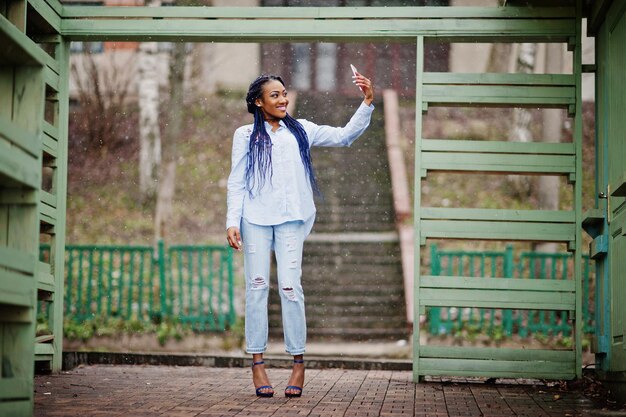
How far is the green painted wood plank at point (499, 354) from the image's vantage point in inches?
294

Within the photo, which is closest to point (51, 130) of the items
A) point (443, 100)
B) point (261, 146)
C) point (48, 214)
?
point (48, 214)

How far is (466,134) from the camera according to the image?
71.9 ft

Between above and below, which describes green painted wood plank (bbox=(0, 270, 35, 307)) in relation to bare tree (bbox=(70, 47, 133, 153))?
below

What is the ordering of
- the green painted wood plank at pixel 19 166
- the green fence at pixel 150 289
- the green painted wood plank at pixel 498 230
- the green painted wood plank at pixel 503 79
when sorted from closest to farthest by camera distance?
the green painted wood plank at pixel 19 166 < the green painted wood plank at pixel 498 230 < the green painted wood plank at pixel 503 79 < the green fence at pixel 150 289

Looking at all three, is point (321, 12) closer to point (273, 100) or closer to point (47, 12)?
point (273, 100)

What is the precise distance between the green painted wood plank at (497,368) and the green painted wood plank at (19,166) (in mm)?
4102

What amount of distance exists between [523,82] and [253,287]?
2.87 meters

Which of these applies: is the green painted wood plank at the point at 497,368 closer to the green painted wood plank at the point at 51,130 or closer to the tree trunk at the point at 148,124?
the green painted wood plank at the point at 51,130

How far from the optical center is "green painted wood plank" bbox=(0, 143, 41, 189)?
3885 millimetres

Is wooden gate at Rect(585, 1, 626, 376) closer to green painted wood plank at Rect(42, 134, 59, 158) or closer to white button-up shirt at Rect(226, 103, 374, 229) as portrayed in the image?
white button-up shirt at Rect(226, 103, 374, 229)

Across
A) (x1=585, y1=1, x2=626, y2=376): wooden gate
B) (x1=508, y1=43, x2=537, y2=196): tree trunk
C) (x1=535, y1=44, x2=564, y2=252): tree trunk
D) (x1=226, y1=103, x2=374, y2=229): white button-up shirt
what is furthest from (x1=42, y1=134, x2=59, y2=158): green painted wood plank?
(x1=508, y1=43, x2=537, y2=196): tree trunk

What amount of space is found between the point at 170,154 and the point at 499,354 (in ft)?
39.4

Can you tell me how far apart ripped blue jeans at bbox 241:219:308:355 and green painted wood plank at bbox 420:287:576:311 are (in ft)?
5.25

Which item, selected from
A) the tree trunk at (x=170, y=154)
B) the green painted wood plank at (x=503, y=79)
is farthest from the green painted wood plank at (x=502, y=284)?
the tree trunk at (x=170, y=154)
